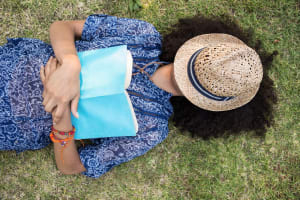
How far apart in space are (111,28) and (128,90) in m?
0.53

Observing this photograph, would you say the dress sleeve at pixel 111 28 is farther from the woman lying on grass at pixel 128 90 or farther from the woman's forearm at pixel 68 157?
the woman's forearm at pixel 68 157

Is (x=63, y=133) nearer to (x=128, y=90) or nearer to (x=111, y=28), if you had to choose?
(x=128, y=90)

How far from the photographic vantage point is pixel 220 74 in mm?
1406

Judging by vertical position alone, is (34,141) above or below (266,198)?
above

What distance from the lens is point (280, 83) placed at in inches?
101

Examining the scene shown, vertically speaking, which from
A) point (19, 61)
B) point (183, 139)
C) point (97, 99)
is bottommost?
point (183, 139)

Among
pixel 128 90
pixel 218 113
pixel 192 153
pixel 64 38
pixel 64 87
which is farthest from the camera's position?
pixel 192 153

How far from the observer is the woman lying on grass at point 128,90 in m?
1.59

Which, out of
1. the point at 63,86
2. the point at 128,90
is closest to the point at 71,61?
the point at 63,86

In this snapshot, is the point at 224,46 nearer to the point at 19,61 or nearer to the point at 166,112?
the point at 166,112

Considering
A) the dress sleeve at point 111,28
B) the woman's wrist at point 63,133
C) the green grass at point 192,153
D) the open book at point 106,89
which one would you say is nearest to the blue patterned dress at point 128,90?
the dress sleeve at point 111,28

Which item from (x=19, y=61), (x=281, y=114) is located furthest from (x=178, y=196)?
(x=19, y=61)

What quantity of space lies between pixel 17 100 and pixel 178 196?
180 cm

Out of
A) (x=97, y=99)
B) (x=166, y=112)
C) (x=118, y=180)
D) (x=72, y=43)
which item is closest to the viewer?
(x=97, y=99)
